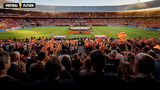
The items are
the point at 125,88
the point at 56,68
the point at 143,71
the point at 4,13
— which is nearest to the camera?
the point at 125,88

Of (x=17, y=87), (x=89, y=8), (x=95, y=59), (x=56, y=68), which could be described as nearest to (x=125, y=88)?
(x=95, y=59)

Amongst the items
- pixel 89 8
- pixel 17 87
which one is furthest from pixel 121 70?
pixel 89 8

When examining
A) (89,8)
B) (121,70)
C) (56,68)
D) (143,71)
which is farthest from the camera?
(89,8)

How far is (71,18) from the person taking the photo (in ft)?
262

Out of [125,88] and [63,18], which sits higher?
[63,18]

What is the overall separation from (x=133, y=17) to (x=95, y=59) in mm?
77100

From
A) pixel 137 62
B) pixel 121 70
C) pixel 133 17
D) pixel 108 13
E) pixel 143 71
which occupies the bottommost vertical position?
pixel 121 70

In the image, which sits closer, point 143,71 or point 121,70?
point 143,71

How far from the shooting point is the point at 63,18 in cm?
7844

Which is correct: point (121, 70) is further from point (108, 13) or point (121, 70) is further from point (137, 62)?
point (108, 13)

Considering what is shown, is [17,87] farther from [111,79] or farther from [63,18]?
[63,18]

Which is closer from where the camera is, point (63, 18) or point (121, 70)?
point (121, 70)

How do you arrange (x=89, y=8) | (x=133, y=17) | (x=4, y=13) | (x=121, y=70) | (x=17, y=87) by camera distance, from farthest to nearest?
(x=89, y=8) < (x=133, y=17) < (x=4, y=13) < (x=121, y=70) < (x=17, y=87)

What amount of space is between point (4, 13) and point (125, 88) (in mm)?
70733
